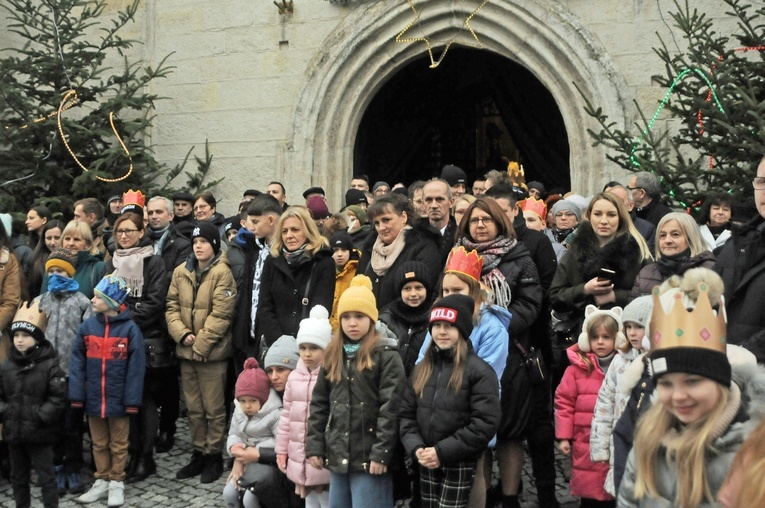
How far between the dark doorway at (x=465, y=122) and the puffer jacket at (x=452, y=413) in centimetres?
753

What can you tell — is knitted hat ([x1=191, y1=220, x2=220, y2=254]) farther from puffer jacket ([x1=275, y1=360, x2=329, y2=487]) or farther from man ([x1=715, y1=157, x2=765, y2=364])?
man ([x1=715, y1=157, x2=765, y2=364])

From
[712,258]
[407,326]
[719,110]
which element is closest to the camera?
[712,258]

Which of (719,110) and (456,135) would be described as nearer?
(719,110)

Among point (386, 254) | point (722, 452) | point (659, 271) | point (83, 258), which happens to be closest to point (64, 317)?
point (83, 258)

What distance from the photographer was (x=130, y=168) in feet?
36.4

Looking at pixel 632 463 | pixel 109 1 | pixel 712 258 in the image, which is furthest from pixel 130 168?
pixel 632 463

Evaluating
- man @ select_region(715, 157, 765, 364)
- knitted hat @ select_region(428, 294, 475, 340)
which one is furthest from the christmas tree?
knitted hat @ select_region(428, 294, 475, 340)

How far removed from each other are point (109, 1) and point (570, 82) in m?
5.96

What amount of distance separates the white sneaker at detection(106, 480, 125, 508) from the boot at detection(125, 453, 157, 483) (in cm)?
34

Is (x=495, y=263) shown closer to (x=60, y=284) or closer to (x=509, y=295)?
(x=509, y=295)

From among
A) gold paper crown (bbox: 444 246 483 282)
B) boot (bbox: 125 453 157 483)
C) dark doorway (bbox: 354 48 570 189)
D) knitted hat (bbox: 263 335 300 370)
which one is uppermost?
dark doorway (bbox: 354 48 570 189)

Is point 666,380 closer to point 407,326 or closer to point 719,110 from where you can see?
point 407,326

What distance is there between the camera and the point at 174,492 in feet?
22.5

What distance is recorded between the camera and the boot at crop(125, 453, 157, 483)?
7.13m
